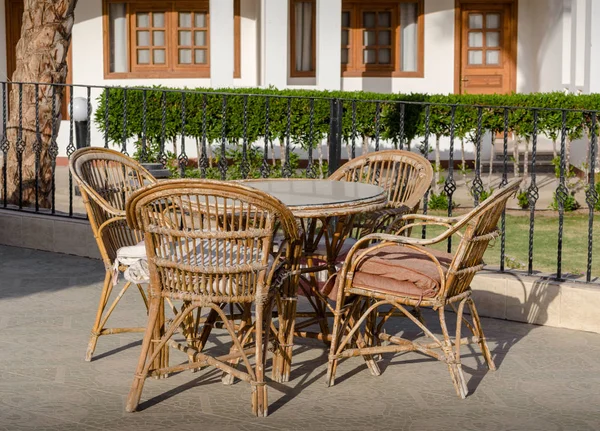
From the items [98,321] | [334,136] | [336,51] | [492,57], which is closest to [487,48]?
[492,57]

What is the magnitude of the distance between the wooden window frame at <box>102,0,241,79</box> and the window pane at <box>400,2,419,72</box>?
2.69 meters

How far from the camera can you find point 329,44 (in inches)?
669

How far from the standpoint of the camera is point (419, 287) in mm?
5145

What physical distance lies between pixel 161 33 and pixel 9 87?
8.45 feet

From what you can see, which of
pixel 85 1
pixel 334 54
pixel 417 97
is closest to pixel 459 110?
pixel 417 97

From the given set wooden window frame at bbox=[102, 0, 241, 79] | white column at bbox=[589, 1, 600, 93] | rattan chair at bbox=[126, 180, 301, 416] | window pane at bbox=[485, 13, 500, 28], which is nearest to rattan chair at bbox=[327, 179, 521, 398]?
rattan chair at bbox=[126, 180, 301, 416]

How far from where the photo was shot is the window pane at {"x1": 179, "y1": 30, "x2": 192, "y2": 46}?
18.1m

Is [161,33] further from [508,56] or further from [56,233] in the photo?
[56,233]

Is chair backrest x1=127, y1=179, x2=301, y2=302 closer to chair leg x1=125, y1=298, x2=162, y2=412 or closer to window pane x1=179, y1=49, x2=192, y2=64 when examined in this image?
chair leg x1=125, y1=298, x2=162, y2=412

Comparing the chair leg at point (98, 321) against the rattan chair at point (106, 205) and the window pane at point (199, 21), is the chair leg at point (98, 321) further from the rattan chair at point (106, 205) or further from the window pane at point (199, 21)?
the window pane at point (199, 21)

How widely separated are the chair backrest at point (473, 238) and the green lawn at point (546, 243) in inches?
110

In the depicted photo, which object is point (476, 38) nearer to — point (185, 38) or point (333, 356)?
point (185, 38)

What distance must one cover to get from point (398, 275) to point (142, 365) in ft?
4.03

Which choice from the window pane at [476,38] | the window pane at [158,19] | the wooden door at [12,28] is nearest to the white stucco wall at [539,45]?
the window pane at [476,38]
